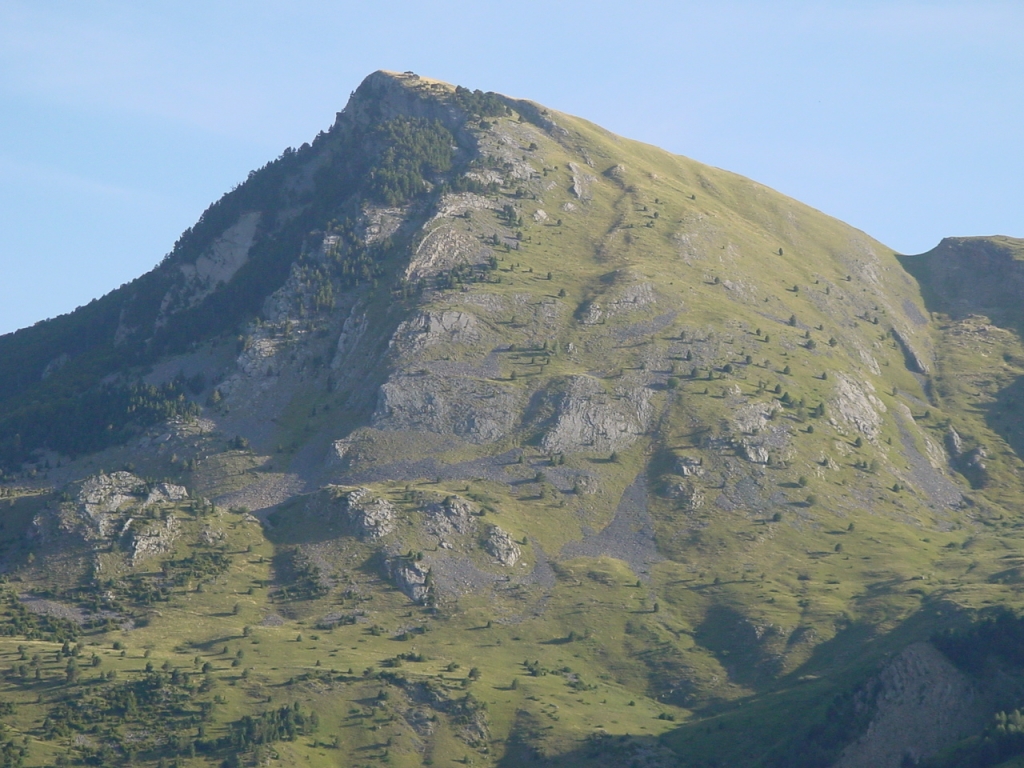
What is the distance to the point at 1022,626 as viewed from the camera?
190625 mm

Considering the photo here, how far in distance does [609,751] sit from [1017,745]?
5834cm

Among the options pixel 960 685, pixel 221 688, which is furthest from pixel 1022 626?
pixel 221 688

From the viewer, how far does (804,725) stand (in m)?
181

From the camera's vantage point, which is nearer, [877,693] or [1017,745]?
[1017,745]

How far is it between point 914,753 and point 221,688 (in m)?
107

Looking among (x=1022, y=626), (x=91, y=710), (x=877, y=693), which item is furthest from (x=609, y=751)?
(x=91, y=710)

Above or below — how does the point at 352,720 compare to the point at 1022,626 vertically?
below

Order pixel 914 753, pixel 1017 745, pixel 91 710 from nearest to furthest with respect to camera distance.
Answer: pixel 1017 745 < pixel 914 753 < pixel 91 710

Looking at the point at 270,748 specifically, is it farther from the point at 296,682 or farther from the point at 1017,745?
the point at 1017,745

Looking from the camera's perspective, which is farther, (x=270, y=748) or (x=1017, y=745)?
(x=270, y=748)

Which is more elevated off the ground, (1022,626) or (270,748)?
(1022,626)

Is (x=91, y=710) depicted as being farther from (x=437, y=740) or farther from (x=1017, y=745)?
(x=1017, y=745)

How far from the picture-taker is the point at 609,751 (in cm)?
18600

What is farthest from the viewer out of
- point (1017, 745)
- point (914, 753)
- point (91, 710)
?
point (91, 710)
